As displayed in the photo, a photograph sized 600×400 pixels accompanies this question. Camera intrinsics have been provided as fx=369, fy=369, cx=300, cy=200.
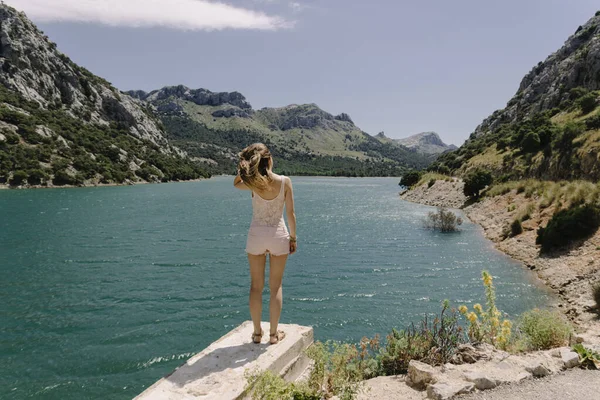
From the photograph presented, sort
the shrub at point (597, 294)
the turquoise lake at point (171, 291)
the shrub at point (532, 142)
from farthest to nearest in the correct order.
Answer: the shrub at point (532, 142), the shrub at point (597, 294), the turquoise lake at point (171, 291)

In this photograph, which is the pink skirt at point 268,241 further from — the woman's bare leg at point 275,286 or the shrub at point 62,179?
the shrub at point 62,179

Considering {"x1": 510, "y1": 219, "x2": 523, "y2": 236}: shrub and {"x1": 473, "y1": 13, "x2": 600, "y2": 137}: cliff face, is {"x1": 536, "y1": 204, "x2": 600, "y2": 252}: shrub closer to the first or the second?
{"x1": 510, "y1": 219, "x2": 523, "y2": 236}: shrub

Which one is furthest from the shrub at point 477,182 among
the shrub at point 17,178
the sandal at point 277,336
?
the shrub at point 17,178

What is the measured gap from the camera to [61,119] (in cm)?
12212

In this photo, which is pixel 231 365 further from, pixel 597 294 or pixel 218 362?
pixel 597 294

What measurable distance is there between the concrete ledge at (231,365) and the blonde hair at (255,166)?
9.04 feet

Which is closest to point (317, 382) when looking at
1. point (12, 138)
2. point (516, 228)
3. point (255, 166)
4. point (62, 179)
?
point (255, 166)

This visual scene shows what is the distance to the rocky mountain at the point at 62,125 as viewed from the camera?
93.2 meters

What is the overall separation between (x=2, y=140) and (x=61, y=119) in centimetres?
3270

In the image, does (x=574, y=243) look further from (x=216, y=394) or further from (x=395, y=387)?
(x=216, y=394)

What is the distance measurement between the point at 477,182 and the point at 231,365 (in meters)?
53.1

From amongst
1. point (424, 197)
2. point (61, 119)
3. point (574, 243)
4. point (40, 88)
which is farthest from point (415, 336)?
point (40, 88)

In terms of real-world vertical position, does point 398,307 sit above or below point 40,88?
below

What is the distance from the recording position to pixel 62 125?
4651 inches
